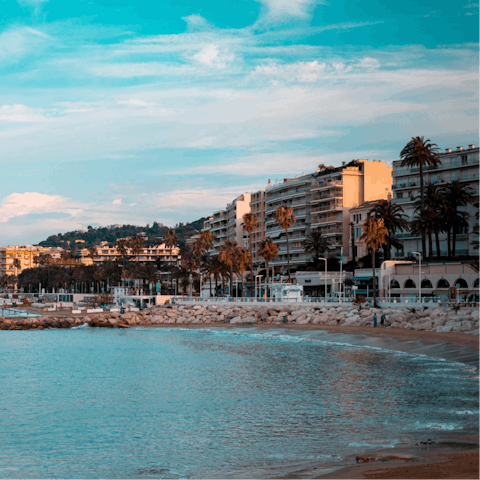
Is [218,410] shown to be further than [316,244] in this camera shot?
No

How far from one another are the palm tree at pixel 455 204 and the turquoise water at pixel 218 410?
1736 inches

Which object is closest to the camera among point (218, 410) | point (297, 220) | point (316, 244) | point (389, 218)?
point (218, 410)

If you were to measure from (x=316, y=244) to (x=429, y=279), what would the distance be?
1356 inches

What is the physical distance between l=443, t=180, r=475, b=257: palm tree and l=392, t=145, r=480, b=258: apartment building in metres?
2.16

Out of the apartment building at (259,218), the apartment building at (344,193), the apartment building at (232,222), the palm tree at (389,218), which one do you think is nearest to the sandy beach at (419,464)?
the palm tree at (389,218)

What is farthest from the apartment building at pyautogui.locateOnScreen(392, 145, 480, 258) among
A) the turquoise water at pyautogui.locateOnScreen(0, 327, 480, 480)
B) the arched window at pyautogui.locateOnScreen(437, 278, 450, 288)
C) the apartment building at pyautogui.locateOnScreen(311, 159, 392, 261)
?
the turquoise water at pyautogui.locateOnScreen(0, 327, 480, 480)

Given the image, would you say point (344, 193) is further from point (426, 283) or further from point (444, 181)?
point (426, 283)

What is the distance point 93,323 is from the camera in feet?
299

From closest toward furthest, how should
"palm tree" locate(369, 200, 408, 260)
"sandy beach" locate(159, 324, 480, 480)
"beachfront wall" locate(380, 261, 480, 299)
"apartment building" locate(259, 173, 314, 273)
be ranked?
"sandy beach" locate(159, 324, 480, 480), "beachfront wall" locate(380, 261, 480, 299), "palm tree" locate(369, 200, 408, 260), "apartment building" locate(259, 173, 314, 273)

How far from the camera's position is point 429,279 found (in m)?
77.8

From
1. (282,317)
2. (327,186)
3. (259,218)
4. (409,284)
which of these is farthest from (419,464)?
(259,218)

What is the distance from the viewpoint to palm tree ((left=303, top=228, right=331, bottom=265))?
111 meters

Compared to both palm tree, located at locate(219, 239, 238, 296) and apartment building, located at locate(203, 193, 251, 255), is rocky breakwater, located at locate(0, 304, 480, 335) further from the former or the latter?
apartment building, located at locate(203, 193, 251, 255)

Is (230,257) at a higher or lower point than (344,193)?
lower
